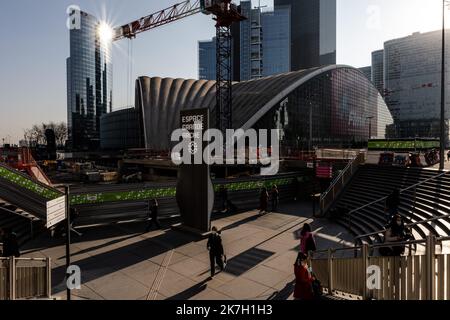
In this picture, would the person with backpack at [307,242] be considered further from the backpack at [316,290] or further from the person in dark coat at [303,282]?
the person in dark coat at [303,282]

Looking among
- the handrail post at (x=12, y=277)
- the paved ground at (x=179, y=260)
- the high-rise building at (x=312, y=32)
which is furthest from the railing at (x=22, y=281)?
the high-rise building at (x=312, y=32)

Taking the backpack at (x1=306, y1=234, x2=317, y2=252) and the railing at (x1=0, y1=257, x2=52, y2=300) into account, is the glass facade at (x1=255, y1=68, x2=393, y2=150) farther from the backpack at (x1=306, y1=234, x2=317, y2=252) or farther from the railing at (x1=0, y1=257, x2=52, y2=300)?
the railing at (x1=0, y1=257, x2=52, y2=300)

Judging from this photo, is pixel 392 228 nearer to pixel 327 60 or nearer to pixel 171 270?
pixel 171 270

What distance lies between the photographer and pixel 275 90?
59250mm

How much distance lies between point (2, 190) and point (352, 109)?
260 feet

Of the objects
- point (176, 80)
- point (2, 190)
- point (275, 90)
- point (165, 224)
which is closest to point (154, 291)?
point (165, 224)

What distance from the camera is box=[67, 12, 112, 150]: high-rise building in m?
146

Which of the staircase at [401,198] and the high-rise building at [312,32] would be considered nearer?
Answer: the staircase at [401,198]

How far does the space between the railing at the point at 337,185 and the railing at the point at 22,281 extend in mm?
15406

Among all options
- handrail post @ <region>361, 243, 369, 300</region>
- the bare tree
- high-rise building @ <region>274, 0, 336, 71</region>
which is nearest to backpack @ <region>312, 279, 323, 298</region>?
handrail post @ <region>361, 243, 369, 300</region>

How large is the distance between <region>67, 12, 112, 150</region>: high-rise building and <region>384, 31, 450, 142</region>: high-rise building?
143984mm

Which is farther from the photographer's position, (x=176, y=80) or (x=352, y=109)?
(x=352, y=109)

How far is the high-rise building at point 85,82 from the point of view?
479ft

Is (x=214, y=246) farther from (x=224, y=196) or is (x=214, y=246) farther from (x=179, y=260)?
(x=224, y=196)
